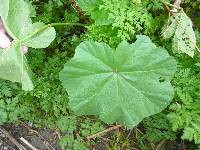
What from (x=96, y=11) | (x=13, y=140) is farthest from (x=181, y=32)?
(x=13, y=140)

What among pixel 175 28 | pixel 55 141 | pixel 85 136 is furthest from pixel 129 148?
pixel 175 28

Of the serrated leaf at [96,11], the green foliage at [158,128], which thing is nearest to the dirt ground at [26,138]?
the green foliage at [158,128]

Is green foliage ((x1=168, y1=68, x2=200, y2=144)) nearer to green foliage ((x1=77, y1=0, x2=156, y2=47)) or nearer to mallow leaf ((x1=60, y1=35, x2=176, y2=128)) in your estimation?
mallow leaf ((x1=60, y1=35, x2=176, y2=128))

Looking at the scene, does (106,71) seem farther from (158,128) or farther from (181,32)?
(158,128)

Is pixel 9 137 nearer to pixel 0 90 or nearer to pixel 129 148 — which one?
pixel 0 90

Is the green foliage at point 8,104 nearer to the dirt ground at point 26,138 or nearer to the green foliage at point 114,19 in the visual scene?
the dirt ground at point 26,138

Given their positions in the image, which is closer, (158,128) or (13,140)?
(158,128)

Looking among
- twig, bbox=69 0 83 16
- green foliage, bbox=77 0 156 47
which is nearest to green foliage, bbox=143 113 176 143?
green foliage, bbox=77 0 156 47
